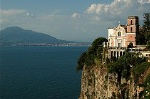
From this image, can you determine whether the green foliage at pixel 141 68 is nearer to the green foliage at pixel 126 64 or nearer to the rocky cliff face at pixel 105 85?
the green foliage at pixel 126 64

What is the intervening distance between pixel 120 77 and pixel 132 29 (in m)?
12.1

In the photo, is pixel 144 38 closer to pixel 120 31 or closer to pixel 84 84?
pixel 120 31

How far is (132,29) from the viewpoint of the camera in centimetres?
6025

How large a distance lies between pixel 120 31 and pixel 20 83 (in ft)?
200

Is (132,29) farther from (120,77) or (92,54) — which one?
(120,77)

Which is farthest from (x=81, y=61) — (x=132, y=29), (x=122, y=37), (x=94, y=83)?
(x=132, y=29)

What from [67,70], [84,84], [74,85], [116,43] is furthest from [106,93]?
[67,70]

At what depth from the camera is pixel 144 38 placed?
61.6 metres

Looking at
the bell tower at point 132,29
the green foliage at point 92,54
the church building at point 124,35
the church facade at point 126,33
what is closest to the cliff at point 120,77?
the green foliage at point 92,54

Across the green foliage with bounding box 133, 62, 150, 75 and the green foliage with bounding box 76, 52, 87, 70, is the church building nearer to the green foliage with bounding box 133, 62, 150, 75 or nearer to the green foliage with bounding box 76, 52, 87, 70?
the green foliage with bounding box 133, 62, 150, 75

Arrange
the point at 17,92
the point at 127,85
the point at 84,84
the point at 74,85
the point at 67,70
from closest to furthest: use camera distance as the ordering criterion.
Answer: the point at 127,85 < the point at 84,84 < the point at 17,92 < the point at 74,85 < the point at 67,70

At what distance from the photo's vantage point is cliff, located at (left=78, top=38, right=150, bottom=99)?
46713 mm

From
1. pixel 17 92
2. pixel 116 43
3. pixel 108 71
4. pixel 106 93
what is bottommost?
pixel 17 92

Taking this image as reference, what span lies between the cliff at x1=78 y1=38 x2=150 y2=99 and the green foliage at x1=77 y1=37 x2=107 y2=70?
0.53 m
